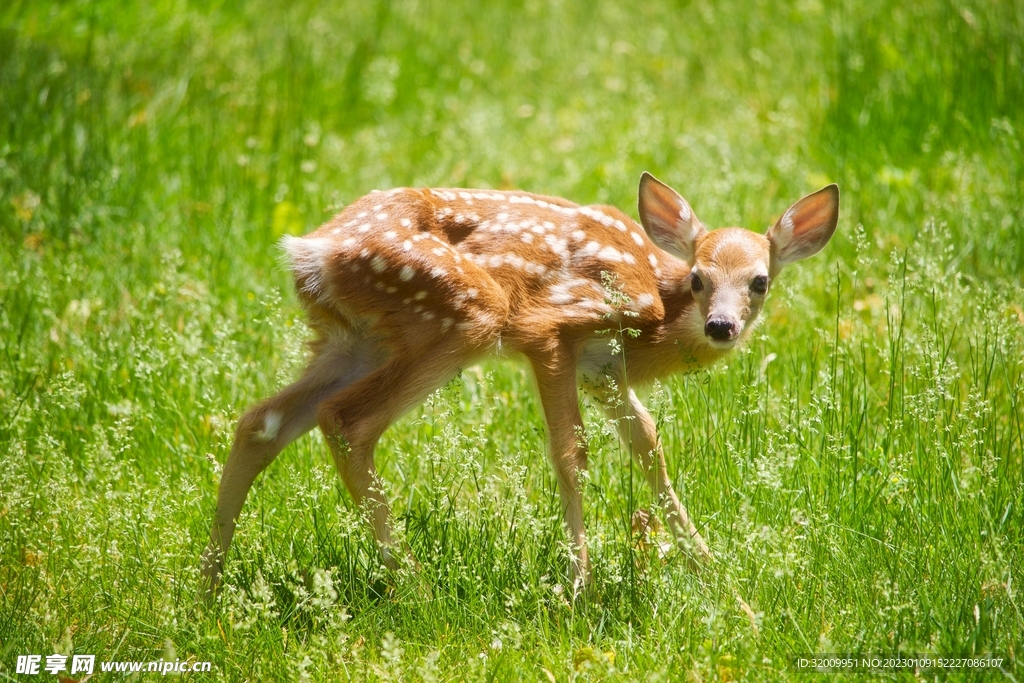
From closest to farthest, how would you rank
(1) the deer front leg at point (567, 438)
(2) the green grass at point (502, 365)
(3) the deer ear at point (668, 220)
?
(2) the green grass at point (502, 365) → (1) the deer front leg at point (567, 438) → (3) the deer ear at point (668, 220)

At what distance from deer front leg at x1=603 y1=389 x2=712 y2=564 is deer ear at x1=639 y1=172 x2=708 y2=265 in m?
0.61

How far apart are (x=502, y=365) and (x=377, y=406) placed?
131 cm

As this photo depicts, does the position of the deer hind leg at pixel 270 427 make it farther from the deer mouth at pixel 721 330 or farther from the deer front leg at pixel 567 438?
Result: the deer mouth at pixel 721 330

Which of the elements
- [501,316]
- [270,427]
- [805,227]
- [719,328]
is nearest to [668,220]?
[805,227]

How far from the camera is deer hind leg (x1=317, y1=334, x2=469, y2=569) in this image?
3.44 meters

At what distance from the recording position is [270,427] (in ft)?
11.7

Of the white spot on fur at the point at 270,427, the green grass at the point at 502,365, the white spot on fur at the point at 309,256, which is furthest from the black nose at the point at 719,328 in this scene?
the white spot on fur at the point at 270,427

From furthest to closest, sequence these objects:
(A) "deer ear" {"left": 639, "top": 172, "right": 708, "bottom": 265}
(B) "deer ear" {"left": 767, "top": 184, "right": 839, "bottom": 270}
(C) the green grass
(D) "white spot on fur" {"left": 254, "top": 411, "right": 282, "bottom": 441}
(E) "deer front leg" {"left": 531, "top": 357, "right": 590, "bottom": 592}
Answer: (A) "deer ear" {"left": 639, "top": 172, "right": 708, "bottom": 265}
(B) "deer ear" {"left": 767, "top": 184, "right": 839, "bottom": 270}
(D) "white spot on fur" {"left": 254, "top": 411, "right": 282, "bottom": 441}
(E) "deer front leg" {"left": 531, "top": 357, "right": 590, "bottom": 592}
(C) the green grass

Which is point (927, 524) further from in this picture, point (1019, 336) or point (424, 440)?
point (424, 440)

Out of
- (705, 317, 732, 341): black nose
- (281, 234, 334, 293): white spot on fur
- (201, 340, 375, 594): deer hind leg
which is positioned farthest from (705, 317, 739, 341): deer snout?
(281, 234, 334, 293): white spot on fur

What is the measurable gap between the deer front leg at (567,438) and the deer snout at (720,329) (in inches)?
19.0

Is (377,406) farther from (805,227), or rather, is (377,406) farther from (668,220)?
(805,227)

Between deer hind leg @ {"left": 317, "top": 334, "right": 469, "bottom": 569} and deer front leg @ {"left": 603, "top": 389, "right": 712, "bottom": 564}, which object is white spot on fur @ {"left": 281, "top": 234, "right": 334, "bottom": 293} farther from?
deer front leg @ {"left": 603, "top": 389, "right": 712, "bottom": 564}

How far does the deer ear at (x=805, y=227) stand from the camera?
3.94 m
